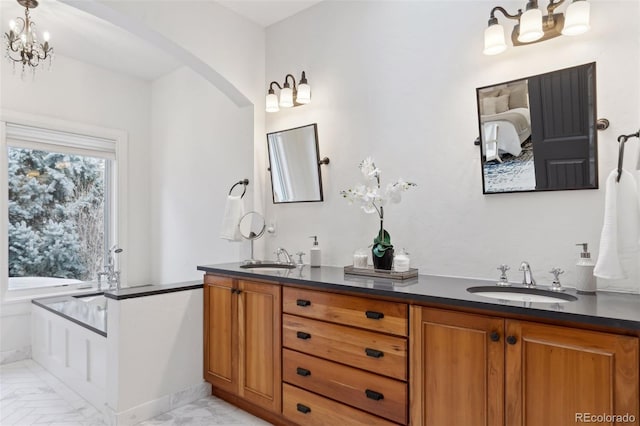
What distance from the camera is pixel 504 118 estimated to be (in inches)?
78.5

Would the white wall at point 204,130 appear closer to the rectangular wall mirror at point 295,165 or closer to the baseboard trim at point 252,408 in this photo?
the rectangular wall mirror at point 295,165

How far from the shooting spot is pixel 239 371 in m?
2.47

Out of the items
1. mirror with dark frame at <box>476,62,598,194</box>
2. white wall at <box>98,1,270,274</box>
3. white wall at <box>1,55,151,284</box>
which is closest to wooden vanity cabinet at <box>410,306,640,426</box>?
mirror with dark frame at <box>476,62,598,194</box>

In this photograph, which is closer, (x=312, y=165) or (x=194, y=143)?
(x=312, y=165)

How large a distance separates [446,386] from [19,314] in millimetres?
3708

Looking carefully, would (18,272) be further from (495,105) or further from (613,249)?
(613,249)

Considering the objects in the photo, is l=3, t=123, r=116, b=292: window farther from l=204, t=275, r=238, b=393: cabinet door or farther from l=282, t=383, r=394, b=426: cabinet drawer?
l=282, t=383, r=394, b=426: cabinet drawer

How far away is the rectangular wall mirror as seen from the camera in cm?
283

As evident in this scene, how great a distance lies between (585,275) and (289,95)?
2182 mm

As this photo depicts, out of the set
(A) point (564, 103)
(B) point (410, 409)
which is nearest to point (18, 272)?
(B) point (410, 409)

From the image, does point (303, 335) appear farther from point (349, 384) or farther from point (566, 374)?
point (566, 374)

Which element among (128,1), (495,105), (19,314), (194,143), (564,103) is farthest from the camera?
(194,143)

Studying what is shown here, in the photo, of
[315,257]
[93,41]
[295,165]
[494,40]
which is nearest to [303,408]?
[315,257]

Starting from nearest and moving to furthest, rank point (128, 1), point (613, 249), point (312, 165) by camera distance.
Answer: point (613, 249) → point (128, 1) → point (312, 165)
